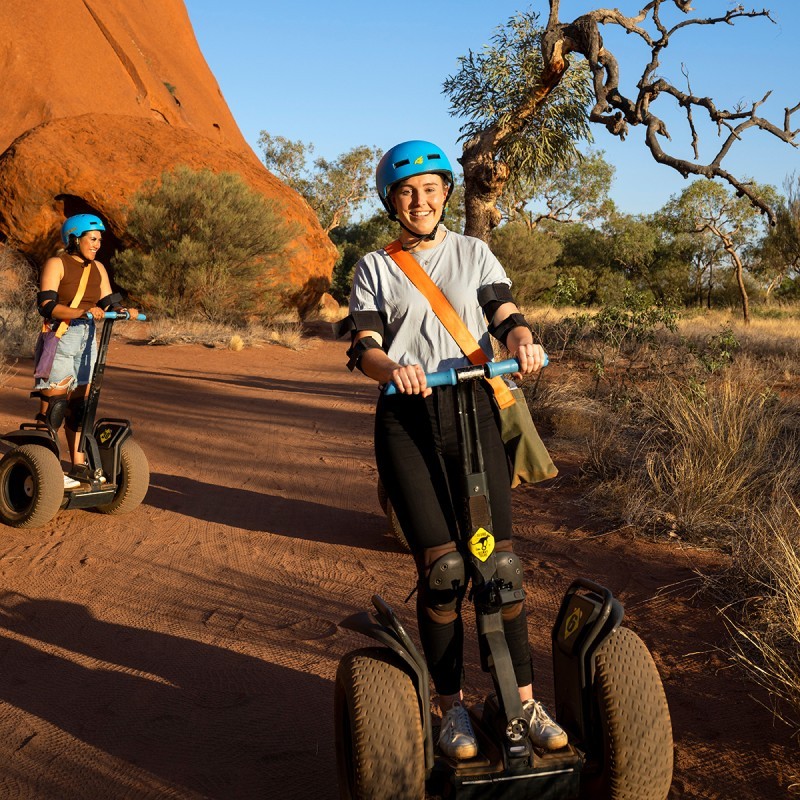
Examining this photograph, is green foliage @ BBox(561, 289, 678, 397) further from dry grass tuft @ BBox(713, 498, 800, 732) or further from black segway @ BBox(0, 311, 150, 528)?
black segway @ BBox(0, 311, 150, 528)

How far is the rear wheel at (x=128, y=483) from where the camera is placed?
6078 mm

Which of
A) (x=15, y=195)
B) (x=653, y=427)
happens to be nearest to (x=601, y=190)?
(x=15, y=195)

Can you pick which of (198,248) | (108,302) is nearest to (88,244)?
(108,302)

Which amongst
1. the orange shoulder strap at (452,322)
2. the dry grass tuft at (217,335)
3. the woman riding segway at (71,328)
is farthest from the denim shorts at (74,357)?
the dry grass tuft at (217,335)

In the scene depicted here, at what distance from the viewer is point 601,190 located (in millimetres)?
44156

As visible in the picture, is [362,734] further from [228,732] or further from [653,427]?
[653,427]

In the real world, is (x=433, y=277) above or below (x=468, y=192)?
below

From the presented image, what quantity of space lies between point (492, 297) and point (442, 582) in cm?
98

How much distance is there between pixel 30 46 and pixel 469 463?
28.9 m

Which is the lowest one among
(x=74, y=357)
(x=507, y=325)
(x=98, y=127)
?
(x=74, y=357)

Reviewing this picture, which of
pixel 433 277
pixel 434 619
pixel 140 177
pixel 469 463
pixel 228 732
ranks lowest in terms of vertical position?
pixel 228 732

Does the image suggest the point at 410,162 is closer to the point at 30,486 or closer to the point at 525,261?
the point at 30,486

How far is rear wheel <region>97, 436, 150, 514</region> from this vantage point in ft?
19.9

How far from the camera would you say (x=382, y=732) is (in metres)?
2.42
